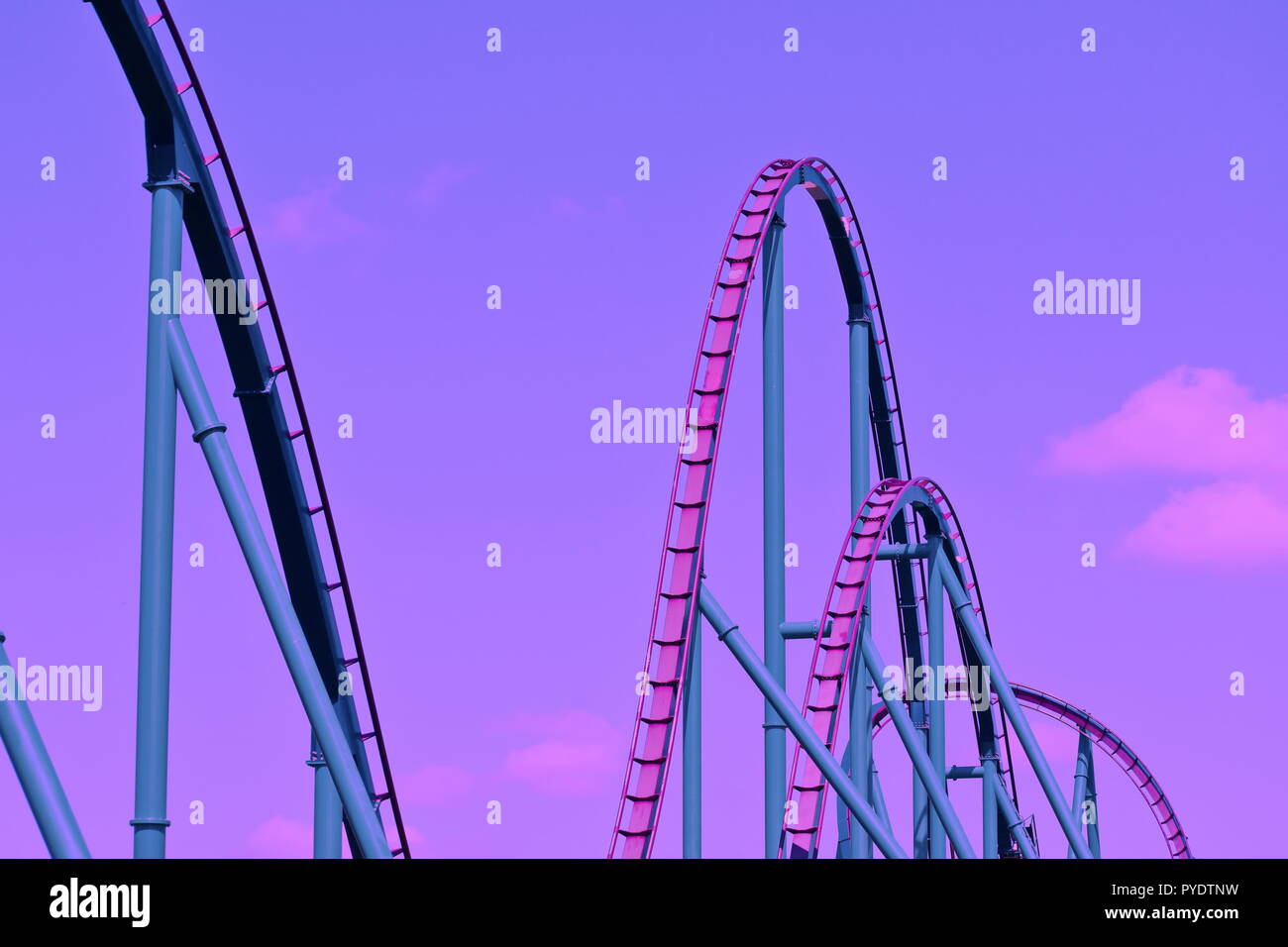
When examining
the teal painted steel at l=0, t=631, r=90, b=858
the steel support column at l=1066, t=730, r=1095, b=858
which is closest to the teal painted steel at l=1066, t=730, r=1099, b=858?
the steel support column at l=1066, t=730, r=1095, b=858

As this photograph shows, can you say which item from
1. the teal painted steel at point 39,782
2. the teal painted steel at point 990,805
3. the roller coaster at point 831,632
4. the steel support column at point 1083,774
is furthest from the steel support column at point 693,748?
the steel support column at point 1083,774

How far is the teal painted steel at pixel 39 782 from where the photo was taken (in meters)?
7.33

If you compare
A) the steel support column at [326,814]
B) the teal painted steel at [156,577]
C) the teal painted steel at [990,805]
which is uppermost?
the teal painted steel at [156,577]

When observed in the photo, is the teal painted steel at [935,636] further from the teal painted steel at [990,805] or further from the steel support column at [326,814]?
the steel support column at [326,814]

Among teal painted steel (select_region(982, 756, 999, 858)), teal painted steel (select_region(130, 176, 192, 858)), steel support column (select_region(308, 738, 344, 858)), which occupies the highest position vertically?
teal painted steel (select_region(130, 176, 192, 858))

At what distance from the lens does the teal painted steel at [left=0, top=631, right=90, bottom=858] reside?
733cm

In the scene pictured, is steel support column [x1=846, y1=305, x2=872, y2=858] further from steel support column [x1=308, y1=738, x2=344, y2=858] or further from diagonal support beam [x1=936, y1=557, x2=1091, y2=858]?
steel support column [x1=308, y1=738, x2=344, y2=858]

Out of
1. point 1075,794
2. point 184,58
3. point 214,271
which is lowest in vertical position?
point 1075,794
